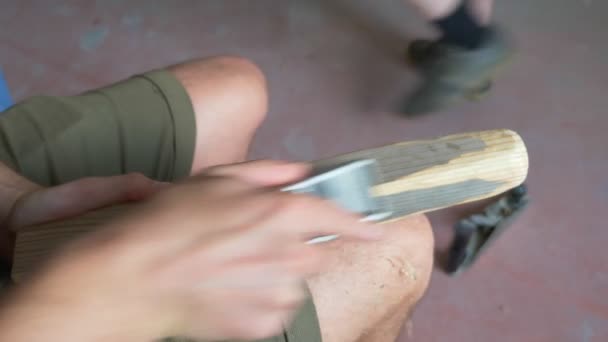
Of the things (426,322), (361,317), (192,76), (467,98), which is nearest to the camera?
(361,317)

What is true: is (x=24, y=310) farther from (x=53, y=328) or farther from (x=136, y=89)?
(x=136, y=89)

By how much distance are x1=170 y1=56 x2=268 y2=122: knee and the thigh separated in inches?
0.8

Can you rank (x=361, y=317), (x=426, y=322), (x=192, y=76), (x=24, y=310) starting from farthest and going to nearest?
1. (x=426, y=322)
2. (x=192, y=76)
3. (x=361, y=317)
4. (x=24, y=310)

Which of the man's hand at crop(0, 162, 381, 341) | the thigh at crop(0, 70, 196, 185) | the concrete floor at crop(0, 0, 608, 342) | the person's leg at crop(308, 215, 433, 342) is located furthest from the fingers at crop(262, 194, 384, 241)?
the concrete floor at crop(0, 0, 608, 342)

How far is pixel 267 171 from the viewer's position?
0.39 m

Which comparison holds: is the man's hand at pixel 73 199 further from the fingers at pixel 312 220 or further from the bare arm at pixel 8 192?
the fingers at pixel 312 220

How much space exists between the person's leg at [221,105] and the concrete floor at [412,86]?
350mm

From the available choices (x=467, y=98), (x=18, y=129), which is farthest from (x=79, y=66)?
(x=467, y=98)

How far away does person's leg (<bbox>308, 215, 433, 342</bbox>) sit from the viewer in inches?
20.9

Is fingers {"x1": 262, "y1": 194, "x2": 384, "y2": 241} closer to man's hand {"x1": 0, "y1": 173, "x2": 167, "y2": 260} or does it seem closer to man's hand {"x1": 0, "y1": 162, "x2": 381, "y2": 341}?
man's hand {"x1": 0, "y1": 162, "x2": 381, "y2": 341}

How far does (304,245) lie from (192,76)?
354 millimetres

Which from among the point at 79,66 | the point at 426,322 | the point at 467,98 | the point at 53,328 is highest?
the point at 53,328

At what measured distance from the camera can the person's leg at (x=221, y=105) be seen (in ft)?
2.08

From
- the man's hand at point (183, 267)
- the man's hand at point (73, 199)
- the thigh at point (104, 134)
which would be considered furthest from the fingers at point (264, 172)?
the thigh at point (104, 134)
